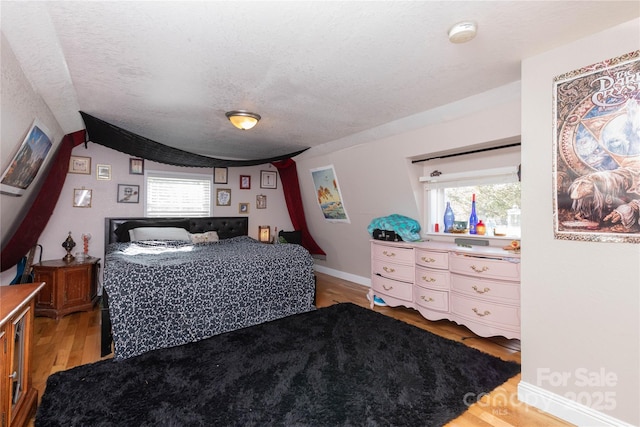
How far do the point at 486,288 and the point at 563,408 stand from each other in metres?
1.03

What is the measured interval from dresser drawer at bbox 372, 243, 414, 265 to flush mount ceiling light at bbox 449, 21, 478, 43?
7.11 ft

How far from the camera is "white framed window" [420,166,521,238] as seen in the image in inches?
121

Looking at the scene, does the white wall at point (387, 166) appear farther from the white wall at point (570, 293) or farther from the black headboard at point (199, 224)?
the black headboard at point (199, 224)

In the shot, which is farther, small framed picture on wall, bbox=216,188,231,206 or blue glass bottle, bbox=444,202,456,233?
small framed picture on wall, bbox=216,188,231,206

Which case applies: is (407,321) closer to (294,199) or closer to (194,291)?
(194,291)

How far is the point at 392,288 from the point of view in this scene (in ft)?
11.7

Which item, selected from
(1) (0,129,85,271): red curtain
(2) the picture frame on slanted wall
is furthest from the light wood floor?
(2) the picture frame on slanted wall

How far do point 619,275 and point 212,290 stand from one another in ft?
9.51

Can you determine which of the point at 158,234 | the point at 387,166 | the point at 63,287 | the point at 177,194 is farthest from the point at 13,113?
the point at 387,166

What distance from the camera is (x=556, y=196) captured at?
5.88 ft

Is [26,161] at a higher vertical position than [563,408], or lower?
higher

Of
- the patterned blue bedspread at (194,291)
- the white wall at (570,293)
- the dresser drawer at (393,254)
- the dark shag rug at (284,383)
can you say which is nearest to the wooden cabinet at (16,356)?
the dark shag rug at (284,383)

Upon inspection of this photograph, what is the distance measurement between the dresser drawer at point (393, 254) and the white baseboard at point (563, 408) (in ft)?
5.16

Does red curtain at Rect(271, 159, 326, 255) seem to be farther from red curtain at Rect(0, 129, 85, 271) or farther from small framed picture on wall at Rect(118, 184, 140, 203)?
red curtain at Rect(0, 129, 85, 271)
